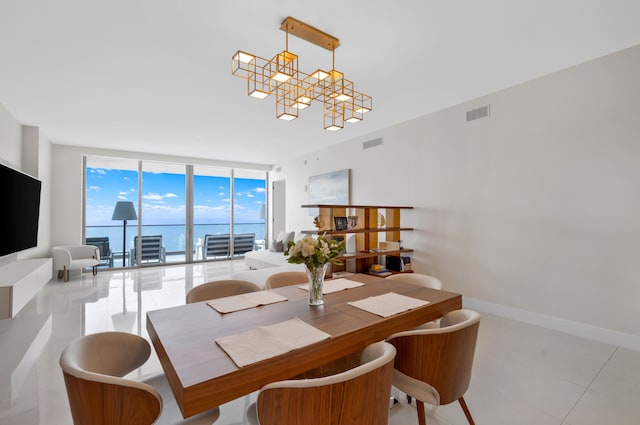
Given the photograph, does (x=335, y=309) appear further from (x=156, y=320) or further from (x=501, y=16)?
(x=501, y=16)

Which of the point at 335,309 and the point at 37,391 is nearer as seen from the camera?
the point at 335,309

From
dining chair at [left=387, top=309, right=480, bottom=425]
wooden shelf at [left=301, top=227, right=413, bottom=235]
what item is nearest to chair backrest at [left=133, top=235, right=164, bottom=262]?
wooden shelf at [left=301, top=227, right=413, bottom=235]

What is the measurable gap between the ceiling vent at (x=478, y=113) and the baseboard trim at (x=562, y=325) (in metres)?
2.44

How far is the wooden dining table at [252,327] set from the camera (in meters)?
1.09

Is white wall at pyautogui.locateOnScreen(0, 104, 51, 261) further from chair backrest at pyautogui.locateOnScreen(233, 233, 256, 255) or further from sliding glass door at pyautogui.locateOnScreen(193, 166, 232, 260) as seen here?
chair backrest at pyautogui.locateOnScreen(233, 233, 256, 255)

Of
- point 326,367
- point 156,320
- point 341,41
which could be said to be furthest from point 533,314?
point 156,320

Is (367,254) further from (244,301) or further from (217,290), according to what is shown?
(244,301)

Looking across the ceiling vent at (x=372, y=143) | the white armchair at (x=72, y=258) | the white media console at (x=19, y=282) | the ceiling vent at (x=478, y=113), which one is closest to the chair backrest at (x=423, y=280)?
the ceiling vent at (x=478, y=113)

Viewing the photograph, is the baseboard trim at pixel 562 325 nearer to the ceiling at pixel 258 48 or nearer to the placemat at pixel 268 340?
the ceiling at pixel 258 48

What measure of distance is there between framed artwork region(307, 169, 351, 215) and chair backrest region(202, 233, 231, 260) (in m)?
2.81

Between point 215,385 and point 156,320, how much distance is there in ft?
2.50

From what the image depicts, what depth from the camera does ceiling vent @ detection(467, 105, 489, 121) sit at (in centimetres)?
399

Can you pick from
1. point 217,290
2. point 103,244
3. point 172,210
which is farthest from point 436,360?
point 172,210

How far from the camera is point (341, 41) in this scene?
8.98 feet
